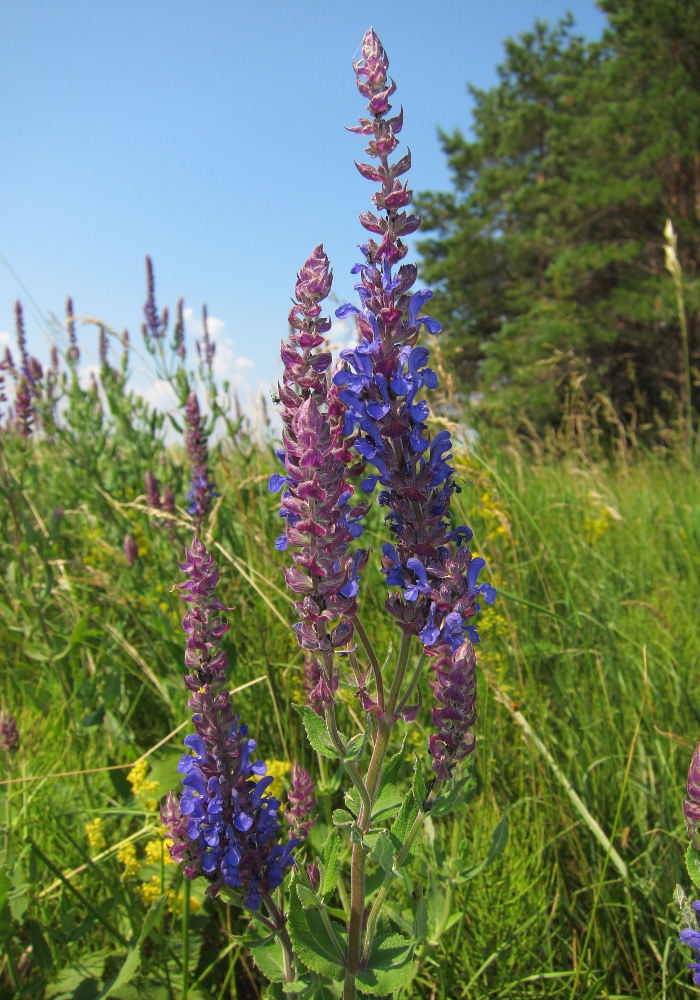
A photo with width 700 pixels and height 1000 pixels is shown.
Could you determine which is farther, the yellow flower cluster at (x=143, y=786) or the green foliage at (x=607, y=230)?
the green foliage at (x=607, y=230)

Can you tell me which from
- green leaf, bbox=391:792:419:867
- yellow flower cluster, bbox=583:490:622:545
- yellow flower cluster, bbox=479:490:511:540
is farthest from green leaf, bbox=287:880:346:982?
yellow flower cluster, bbox=583:490:622:545

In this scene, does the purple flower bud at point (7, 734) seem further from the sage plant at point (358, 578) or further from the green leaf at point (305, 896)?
the green leaf at point (305, 896)

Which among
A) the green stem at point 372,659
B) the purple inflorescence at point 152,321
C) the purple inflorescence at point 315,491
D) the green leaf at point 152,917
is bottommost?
the green leaf at point 152,917

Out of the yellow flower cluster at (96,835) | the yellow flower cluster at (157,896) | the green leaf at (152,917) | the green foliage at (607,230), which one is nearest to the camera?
the green leaf at (152,917)

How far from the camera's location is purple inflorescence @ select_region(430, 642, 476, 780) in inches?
51.6

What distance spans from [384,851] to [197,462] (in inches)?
101

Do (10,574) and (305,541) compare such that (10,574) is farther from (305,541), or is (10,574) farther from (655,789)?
(655,789)

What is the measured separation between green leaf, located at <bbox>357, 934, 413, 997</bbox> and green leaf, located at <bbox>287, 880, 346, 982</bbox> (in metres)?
0.06

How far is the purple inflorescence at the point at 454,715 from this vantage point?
1311 mm

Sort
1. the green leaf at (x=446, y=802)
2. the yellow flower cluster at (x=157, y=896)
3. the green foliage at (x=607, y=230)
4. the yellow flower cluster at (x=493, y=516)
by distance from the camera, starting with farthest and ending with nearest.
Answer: the green foliage at (x=607, y=230), the yellow flower cluster at (x=493, y=516), the yellow flower cluster at (x=157, y=896), the green leaf at (x=446, y=802)

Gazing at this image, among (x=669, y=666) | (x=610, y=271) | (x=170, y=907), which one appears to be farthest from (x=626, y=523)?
(x=610, y=271)

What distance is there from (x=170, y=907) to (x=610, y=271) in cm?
2283

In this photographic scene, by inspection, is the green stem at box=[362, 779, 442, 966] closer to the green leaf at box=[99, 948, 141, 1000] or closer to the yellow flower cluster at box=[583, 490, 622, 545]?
the green leaf at box=[99, 948, 141, 1000]

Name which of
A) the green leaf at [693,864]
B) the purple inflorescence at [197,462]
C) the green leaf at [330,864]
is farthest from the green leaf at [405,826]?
the purple inflorescence at [197,462]
